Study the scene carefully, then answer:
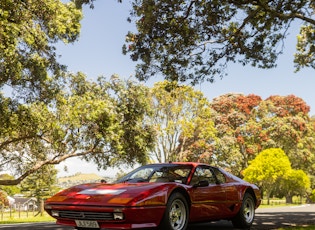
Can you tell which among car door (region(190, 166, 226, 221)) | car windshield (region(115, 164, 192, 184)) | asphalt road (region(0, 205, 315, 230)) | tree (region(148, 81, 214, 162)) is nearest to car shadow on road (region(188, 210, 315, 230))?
asphalt road (region(0, 205, 315, 230))

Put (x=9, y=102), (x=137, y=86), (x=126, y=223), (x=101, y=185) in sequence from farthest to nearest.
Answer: (x=137, y=86) < (x=9, y=102) < (x=101, y=185) < (x=126, y=223)

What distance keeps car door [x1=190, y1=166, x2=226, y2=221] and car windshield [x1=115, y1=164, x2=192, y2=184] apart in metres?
0.20

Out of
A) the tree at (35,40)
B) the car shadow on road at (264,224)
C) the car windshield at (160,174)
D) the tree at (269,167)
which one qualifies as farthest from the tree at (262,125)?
the car windshield at (160,174)

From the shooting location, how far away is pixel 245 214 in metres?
8.90

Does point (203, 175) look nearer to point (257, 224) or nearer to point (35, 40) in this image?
point (257, 224)

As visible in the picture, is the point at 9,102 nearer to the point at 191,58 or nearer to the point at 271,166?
the point at 191,58

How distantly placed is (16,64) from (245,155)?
37923 millimetres

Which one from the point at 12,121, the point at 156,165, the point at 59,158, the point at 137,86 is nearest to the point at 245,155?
the point at 137,86

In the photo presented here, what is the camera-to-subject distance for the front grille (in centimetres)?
612

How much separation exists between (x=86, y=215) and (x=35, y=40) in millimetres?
11435

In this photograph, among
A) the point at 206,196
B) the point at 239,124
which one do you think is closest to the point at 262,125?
the point at 239,124

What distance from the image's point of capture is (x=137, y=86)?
25359mm

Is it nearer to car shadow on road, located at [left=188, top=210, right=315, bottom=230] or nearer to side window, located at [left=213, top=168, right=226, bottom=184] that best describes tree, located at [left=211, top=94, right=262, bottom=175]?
car shadow on road, located at [left=188, top=210, right=315, bottom=230]

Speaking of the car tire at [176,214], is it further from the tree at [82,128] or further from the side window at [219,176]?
the tree at [82,128]
